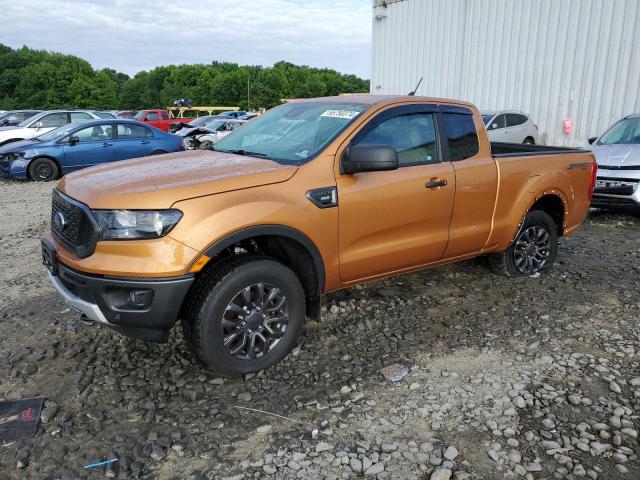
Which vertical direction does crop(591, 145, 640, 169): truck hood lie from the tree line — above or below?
below

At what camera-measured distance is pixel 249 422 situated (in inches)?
117

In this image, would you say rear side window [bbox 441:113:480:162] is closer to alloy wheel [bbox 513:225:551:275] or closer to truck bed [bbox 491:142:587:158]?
truck bed [bbox 491:142:587:158]

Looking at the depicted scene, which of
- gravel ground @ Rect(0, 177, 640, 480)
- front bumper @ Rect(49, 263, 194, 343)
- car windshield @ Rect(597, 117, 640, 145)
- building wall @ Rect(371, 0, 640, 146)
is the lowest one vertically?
gravel ground @ Rect(0, 177, 640, 480)

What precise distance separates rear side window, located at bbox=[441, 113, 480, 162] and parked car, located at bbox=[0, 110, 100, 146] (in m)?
13.5

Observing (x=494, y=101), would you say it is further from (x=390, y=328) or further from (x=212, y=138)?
(x=390, y=328)

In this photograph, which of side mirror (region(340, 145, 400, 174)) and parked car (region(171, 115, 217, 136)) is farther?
parked car (region(171, 115, 217, 136))

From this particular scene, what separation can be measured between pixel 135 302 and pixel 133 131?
1037 cm

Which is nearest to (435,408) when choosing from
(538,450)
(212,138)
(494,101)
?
(538,450)

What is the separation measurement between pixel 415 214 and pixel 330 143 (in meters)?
0.87

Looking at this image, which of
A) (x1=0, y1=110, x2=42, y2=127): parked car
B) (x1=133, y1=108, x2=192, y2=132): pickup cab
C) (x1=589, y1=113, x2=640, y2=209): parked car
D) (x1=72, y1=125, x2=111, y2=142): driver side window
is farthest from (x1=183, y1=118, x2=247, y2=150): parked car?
(x1=589, y1=113, x2=640, y2=209): parked car

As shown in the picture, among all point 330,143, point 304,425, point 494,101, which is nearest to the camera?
point 304,425

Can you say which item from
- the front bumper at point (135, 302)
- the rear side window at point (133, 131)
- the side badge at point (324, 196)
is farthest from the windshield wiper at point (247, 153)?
the rear side window at point (133, 131)

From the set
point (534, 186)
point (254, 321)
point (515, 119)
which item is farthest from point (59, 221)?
point (515, 119)

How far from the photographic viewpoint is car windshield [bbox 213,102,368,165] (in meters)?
3.71
